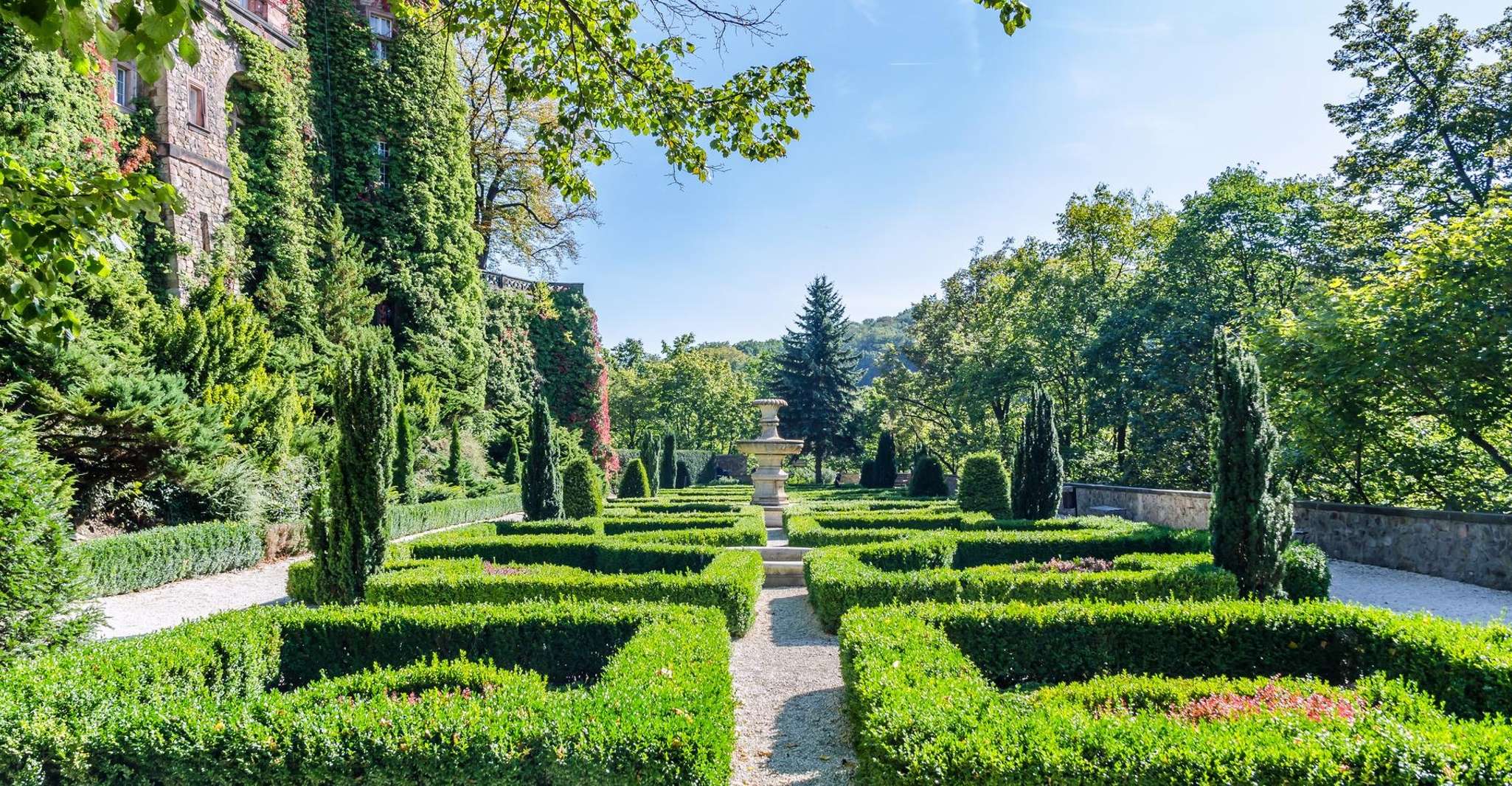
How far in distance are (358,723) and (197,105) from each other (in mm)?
20289

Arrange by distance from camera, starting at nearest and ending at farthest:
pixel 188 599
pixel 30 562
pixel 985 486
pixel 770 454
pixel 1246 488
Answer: pixel 30 562 < pixel 1246 488 < pixel 188 599 < pixel 985 486 < pixel 770 454

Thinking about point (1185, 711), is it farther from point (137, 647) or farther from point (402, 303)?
point (402, 303)

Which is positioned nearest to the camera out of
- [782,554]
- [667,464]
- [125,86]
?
[782,554]

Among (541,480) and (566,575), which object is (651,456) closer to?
(541,480)

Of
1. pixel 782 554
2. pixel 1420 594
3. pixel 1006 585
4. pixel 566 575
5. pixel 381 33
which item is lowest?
pixel 1420 594

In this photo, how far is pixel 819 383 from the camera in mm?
37750

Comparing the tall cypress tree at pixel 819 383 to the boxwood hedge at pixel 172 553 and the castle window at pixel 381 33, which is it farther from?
the boxwood hedge at pixel 172 553

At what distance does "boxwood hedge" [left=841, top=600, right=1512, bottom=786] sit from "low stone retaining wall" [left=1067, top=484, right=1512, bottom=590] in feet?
20.2

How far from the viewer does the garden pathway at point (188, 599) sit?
321 inches

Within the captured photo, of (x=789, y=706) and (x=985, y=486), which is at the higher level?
(x=985, y=486)

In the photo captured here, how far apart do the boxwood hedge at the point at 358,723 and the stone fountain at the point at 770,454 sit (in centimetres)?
1197

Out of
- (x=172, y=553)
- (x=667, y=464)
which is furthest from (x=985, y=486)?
(x=667, y=464)

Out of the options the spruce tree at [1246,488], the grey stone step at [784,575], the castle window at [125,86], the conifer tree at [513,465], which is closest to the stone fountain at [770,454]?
the grey stone step at [784,575]

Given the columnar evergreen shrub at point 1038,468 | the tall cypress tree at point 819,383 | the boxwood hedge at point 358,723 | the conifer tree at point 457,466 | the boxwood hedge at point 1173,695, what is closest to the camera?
the boxwood hedge at point 1173,695
